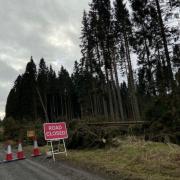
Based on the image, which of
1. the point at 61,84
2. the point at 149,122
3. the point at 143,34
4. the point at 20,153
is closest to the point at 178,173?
the point at 149,122

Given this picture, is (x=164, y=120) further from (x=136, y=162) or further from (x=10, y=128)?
(x=10, y=128)

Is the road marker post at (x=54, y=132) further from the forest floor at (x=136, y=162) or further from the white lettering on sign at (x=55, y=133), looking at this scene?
the forest floor at (x=136, y=162)

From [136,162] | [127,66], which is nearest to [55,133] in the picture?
[136,162]

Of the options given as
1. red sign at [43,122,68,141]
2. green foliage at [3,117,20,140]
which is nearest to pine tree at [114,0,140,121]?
green foliage at [3,117,20,140]

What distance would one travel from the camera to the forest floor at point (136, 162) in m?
7.37

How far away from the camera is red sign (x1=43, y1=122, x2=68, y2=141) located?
12.4m

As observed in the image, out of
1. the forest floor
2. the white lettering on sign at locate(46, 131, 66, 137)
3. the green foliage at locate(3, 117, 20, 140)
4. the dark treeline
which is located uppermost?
the dark treeline

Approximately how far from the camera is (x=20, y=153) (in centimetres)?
1433

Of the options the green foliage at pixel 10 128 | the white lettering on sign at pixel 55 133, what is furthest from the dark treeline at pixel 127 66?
the green foliage at pixel 10 128

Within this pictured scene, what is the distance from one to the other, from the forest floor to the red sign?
3.32 feet

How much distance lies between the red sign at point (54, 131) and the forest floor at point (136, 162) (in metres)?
1.01

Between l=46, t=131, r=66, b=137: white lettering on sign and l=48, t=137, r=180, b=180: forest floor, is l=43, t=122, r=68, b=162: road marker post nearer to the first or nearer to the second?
l=46, t=131, r=66, b=137: white lettering on sign

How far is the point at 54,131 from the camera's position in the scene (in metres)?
12.8

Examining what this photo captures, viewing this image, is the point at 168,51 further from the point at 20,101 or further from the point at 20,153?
the point at 20,101
